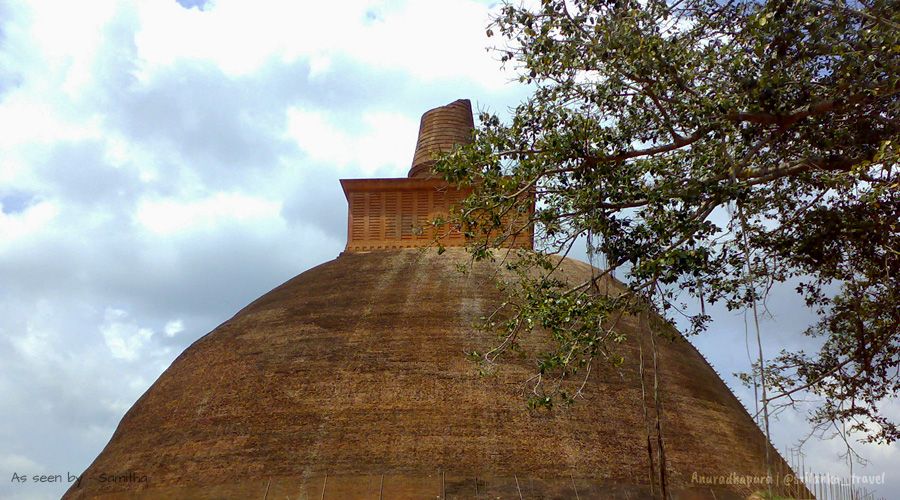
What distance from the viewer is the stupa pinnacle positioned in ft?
43.5

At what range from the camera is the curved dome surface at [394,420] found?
43.5 feet

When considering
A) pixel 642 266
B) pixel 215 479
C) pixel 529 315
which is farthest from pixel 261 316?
pixel 642 266

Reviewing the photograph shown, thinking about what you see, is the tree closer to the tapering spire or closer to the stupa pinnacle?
the stupa pinnacle

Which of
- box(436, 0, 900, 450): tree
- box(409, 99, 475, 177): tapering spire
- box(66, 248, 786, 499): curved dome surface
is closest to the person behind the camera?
box(436, 0, 900, 450): tree

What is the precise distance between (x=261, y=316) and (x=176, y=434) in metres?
3.58

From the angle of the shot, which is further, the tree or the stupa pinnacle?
the stupa pinnacle

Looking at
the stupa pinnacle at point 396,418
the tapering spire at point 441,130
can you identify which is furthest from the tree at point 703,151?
the tapering spire at point 441,130

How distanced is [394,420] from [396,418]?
0.06m

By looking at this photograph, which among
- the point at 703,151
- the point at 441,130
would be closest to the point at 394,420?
the point at 703,151

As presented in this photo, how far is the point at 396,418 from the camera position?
46.0ft

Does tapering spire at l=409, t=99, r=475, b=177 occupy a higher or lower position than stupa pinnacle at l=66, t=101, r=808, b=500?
higher

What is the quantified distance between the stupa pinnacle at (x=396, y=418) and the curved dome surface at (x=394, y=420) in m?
0.03

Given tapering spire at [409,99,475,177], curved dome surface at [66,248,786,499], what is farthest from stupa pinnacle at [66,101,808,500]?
tapering spire at [409,99,475,177]

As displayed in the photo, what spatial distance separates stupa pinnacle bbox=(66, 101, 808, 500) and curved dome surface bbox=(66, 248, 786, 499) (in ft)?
0.09
